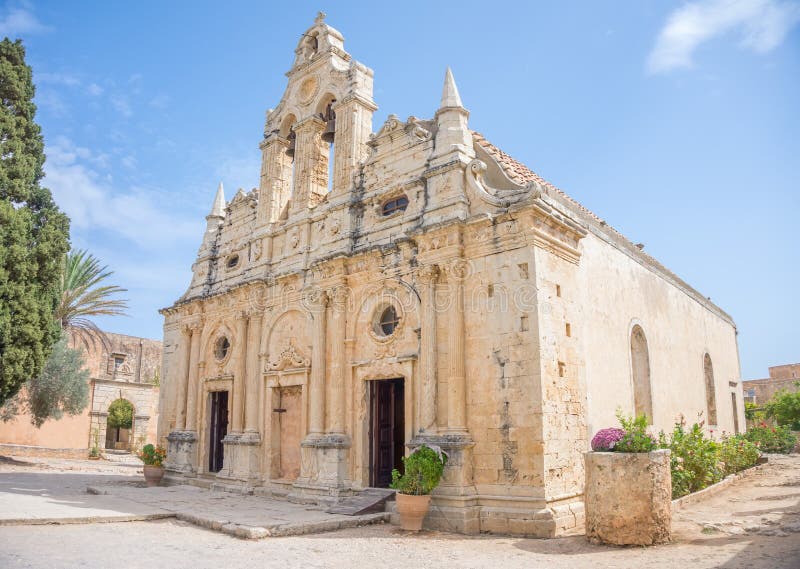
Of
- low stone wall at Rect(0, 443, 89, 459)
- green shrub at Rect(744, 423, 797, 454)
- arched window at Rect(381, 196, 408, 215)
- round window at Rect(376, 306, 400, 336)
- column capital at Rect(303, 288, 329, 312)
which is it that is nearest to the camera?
round window at Rect(376, 306, 400, 336)

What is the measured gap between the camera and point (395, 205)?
Answer: 13023 millimetres

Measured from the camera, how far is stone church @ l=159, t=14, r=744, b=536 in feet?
33.0

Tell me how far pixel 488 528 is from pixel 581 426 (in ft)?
7.80

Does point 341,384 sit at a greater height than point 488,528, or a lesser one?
greater

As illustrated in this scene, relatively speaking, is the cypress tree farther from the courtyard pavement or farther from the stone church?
the stone church

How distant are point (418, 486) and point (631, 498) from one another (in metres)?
3.25

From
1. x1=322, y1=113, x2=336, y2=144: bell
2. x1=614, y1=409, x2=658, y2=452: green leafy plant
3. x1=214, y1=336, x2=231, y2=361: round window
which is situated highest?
x1=322, y1=113, x2=336, y2=144: bell

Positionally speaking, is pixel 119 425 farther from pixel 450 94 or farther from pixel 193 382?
pixel 450 94

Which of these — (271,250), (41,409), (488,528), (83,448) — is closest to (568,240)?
(488,528)

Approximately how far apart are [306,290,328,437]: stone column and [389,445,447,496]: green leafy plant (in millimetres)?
3390

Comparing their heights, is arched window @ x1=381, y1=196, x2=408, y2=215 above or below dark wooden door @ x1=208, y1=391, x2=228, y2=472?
above

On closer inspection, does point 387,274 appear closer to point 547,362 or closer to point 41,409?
point 547,362

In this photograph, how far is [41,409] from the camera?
2397cm

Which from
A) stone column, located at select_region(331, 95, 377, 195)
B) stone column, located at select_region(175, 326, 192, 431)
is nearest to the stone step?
stone column, located at select_region(331, 95, 377, 195)
